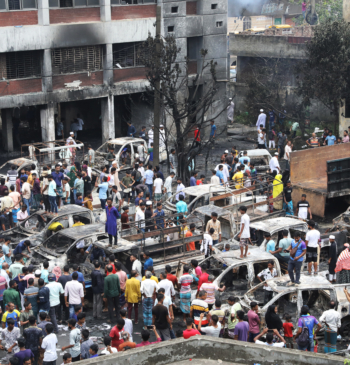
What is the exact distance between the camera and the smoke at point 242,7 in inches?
2411

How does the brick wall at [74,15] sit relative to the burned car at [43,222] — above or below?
above

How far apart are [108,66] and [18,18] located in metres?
4.58

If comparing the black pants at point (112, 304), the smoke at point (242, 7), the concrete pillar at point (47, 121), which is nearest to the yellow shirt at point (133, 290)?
the black pants at point (112, 304)

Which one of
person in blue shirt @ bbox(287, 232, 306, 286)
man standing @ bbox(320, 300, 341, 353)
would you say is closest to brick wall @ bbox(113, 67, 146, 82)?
person in blue shirt @ bbox(287, 232, 306, 286)

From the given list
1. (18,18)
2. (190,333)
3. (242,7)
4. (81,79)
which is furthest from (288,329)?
(242,7)

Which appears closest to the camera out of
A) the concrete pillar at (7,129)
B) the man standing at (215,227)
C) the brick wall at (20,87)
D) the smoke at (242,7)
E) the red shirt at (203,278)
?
the red shirt at (203,278)

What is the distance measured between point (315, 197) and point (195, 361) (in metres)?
10.3

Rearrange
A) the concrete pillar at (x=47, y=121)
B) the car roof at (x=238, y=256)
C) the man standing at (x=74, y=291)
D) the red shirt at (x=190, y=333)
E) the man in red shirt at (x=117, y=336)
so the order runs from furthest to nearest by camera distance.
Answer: the concrete pillar at (x=47, y=121) < the car roof at (x=238, y=256) < the man standing at (x=74, y=291) < the man in red shirt at (x=117, y=336) < the red shirt at (x=190, y=333)

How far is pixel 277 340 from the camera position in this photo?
34.9 feet

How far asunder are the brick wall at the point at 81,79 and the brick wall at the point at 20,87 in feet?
2.52

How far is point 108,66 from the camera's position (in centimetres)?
2850

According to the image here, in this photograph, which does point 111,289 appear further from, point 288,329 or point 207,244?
point 288,329

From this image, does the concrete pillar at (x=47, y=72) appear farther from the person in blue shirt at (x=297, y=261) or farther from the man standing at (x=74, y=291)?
the person in blue shirt at (x=297, y=261)

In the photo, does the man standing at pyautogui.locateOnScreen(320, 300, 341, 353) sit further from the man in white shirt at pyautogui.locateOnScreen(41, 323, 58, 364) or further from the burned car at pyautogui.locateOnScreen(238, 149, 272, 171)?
the burned car at pyautogui.locateOnScreen(238, 149, 272, 171)
